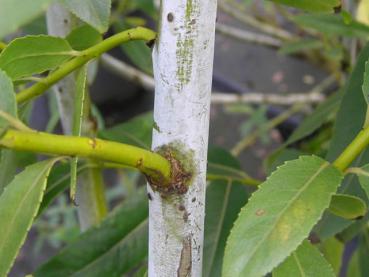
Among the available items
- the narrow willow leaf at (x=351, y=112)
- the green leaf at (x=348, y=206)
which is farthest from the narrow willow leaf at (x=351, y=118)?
the green leaf at (x=348, y=206)

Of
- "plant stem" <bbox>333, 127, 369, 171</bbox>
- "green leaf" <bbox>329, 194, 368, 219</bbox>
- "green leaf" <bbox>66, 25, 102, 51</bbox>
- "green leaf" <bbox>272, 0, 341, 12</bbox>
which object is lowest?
"green leaf" <bbox>329, 194, 368, 219</bbox>

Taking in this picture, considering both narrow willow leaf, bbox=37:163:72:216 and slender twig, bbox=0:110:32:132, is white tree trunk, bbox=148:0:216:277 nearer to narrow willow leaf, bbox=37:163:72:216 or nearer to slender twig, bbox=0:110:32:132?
slender twig, bbox=0:110:32:132

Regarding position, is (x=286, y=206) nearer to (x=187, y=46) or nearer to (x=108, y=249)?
(x=187, y=46)

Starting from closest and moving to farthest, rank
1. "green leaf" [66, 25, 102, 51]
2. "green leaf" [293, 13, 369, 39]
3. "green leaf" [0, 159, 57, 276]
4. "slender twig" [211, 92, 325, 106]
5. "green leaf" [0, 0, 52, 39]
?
"green leaf" [0, 0, 52, 39]
"green leaf" [0, 159, 57, 276]
"green leaf" [66, 25, 102, 51]
"green leaf" [293, 13, 369, 39]
"slender twig" [211, 92, 325, 106]

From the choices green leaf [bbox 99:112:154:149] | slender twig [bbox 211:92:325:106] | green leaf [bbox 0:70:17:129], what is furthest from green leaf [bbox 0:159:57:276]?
slender twig [bbox 211:92:325:106]

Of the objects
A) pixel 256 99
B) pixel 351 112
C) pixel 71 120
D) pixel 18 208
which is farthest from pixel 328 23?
pixel 256 99

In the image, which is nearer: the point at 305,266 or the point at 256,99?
the point at 305,266

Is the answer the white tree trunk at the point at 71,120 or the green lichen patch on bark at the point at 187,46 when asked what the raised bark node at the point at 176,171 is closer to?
the green lichen patch on bark at the point at 187,46
